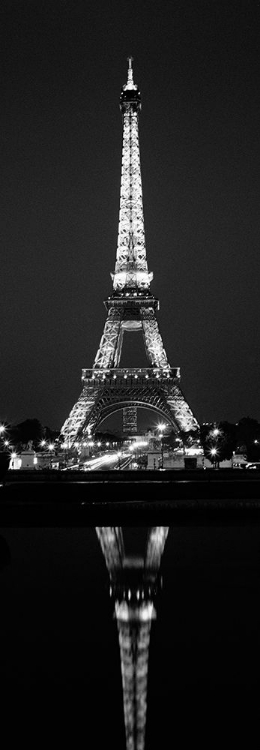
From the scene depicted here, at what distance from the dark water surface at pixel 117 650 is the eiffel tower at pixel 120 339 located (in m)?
55.7

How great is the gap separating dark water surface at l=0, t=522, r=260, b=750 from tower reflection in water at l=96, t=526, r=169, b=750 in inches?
4.5

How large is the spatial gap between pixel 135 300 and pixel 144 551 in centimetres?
6196

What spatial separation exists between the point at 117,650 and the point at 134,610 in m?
2.09

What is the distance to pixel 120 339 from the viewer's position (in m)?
82.1

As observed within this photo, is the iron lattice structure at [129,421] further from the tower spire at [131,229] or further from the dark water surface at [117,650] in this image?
the dark water surface at [117,650]

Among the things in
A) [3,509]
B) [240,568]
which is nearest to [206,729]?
[240,568]

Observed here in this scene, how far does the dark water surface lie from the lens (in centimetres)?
811

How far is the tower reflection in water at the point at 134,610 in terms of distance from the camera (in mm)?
8508

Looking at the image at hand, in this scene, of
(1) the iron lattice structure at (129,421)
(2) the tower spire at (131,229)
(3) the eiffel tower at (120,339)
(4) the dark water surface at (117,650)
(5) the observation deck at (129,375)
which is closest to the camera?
(4) the dark water surface at (117,650)

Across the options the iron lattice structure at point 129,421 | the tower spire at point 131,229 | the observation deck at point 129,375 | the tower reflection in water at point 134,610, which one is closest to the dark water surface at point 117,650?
the tower reflection in water at point 134,610

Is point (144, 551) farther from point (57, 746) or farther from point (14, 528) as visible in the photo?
point (57, 746)

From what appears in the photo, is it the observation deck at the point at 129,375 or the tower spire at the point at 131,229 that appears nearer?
the observation deck at the point at 129,375

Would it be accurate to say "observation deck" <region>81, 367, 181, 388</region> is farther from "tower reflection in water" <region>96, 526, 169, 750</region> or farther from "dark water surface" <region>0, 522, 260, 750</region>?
"dark water surface" <region>0, 522, 260, 750</region>

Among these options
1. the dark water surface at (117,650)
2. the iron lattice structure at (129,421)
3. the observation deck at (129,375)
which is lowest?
the dark water surface at (117,650)
